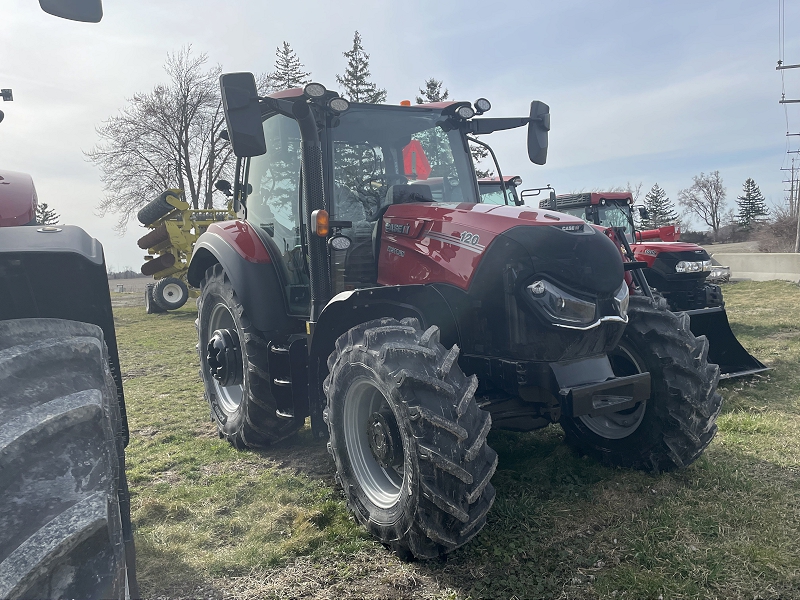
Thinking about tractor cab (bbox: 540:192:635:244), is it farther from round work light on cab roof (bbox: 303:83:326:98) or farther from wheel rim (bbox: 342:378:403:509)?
wheel rim (bbox: 342:378:403:509)

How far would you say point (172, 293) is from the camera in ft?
53.6

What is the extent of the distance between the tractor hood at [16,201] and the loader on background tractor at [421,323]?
1007 mm

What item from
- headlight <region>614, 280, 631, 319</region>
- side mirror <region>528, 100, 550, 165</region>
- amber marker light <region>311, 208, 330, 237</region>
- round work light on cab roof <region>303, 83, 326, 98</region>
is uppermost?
round work light on cab roof <region>303, 83, 326, 98</region>

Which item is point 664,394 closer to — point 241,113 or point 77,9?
point 241,113

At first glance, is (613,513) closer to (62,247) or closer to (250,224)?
(62,247)

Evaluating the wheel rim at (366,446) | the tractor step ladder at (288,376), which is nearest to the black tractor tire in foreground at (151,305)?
the tractor step ladder at (288,376)

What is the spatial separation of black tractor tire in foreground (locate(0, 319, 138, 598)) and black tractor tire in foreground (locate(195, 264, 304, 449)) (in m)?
2.64

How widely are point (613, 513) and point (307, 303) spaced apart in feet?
7.67

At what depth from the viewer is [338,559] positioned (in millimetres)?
2936

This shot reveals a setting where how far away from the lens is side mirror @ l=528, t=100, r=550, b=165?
13.9ft

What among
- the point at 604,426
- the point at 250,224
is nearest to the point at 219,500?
the point at 250,224

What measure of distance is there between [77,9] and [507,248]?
2108mm

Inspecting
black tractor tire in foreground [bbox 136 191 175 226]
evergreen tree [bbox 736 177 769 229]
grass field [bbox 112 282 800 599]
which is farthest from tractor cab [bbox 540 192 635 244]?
evergreen tree [bbox 736 177 769 229]

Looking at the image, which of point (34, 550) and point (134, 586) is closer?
point (34, 550)
